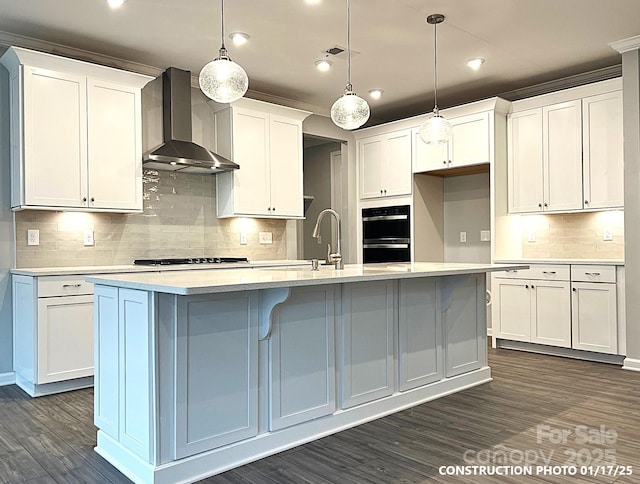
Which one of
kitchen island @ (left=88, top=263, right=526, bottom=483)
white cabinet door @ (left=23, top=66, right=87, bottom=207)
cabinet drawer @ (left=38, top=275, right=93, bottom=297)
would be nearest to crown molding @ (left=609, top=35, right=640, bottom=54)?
kitchen island @ (left=88, top=263, right=526, bottom=483)

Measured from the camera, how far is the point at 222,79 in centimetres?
280

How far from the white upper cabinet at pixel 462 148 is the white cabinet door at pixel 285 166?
1.31 m

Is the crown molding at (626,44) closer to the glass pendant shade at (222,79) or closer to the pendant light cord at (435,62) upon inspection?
the pendant light cord at (435,62)

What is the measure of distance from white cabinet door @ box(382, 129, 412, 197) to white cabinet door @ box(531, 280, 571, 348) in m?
1.84

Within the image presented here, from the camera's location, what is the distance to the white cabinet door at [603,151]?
4680 millimetres

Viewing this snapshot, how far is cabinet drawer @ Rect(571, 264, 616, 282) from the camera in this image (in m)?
4.55

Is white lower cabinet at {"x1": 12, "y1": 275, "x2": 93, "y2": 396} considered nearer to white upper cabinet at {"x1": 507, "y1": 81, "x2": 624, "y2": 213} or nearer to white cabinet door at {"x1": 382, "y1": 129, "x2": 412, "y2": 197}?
white cabinet door at {"x1": 382, "y1": 129, "x2": 412, "y2": 197}

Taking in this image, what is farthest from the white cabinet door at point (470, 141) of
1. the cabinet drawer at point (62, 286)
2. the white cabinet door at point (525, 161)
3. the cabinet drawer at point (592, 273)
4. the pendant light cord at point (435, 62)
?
the cabinet drawer at point (62, 286)

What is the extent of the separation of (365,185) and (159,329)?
4.60 metres

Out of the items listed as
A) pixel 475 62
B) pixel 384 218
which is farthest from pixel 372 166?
pixel 475 62

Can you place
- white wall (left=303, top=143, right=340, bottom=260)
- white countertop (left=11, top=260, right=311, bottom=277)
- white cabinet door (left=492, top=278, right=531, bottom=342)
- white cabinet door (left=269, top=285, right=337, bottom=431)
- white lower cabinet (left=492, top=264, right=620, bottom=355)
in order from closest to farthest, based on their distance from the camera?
1. white cabinet door (left=269, top=285, right=337, bottom=431)
2. white countertop (left=11, top=260, right=311, bottom=277)
3. white lower cabinet (left=492, top=264, right=620, bottom=355)
4. white cabinet door (left=492, top=278, right=531, bottom=342)
5. white wall (left=303, top=143, right=340, bottom=260)

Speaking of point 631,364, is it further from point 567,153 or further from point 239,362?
point 239,362

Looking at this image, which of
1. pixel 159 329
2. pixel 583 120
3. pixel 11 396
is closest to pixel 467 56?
pixel 583 120

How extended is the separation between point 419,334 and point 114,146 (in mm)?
2825
